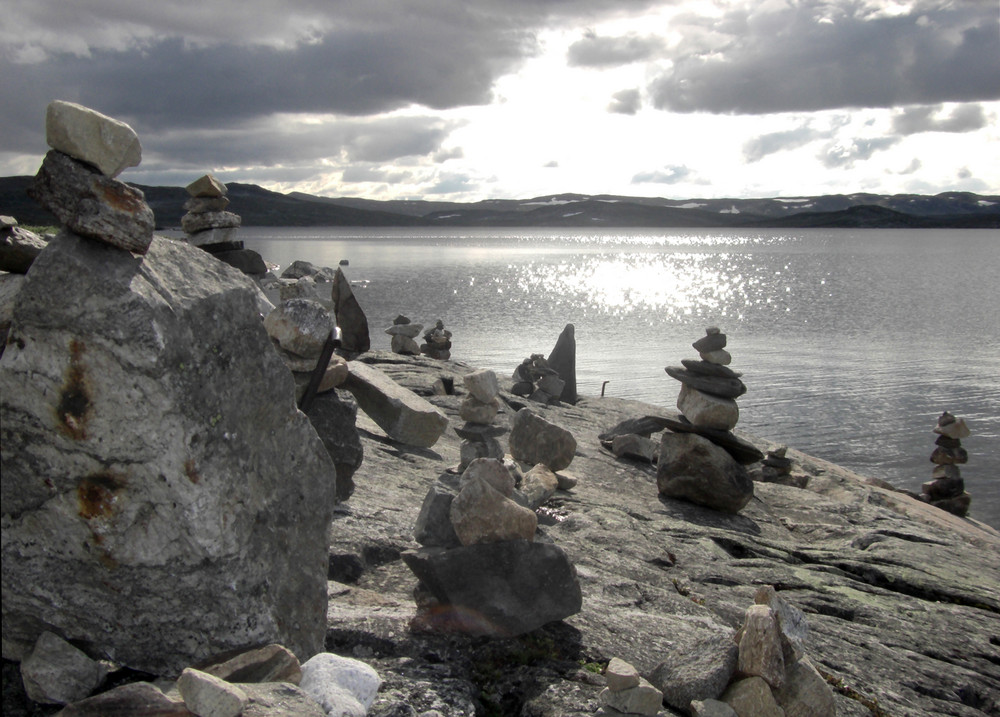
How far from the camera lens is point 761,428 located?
987 inches

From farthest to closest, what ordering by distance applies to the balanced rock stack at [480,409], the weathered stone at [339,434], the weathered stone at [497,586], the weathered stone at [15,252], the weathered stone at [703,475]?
the weathered stone at [703,475] < the balanced rock stack at [480,409] < the weathered stone at [339,434] < the weathered stone at [15,252] < the weathered stone at [497,586]

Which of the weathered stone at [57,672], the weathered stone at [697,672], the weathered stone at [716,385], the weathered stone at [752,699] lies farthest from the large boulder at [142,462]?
the weathered stone at [716,385]

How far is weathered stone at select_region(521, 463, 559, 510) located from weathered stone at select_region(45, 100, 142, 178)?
5.59 meters

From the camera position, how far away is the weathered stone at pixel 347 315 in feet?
58.6

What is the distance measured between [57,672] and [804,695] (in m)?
4.28

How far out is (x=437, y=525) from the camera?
5684 millimetres

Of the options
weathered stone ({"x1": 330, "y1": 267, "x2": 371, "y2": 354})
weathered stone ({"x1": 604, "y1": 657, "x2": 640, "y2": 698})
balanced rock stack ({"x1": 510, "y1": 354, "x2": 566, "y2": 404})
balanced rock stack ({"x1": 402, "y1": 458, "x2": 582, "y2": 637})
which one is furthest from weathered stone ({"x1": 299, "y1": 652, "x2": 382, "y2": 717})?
balanced rock stack ({"x1": 510, "y1": 354, "x2": 566, "y2": 404})

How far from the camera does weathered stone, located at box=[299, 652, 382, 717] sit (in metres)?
3.93

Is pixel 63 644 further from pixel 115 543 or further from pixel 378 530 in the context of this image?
pixel 378 530

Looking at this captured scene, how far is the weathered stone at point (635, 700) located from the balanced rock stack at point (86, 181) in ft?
11.7

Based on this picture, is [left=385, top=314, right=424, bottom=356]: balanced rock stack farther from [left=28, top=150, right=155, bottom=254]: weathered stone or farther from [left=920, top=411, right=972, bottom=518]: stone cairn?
[left=28, top=150, right=155, bottom=254]: weathered stone

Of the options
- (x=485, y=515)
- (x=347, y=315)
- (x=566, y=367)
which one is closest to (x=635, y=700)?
(x=485, y=515)

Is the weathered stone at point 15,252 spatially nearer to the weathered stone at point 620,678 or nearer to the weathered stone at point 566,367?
the weathered stone at point 620,678

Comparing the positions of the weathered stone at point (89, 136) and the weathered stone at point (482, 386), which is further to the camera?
the weathered stone at point (482, 386)
